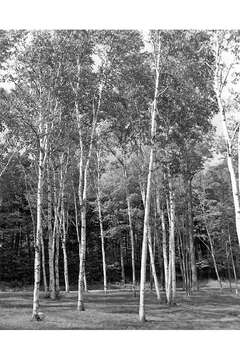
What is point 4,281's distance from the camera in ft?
92.5

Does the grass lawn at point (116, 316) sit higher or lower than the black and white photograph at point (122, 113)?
lower

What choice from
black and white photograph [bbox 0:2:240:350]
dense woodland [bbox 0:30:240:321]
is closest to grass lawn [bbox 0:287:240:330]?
black and white photograph [bbox 0:2:240:350]

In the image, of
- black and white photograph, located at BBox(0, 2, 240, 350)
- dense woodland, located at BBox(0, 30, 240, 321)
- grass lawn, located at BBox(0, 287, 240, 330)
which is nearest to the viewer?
grass lawn, located at BBox(0, 287, 240, 330)

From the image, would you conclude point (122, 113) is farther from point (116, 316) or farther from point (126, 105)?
point (116, 316)

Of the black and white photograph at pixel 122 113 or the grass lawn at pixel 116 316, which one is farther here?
the black and white photograph at pixel 122 113

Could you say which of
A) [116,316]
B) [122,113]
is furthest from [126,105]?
[116,316]

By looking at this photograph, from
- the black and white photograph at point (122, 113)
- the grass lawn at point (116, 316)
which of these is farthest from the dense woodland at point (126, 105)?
the grass lawn at point (116, 316)

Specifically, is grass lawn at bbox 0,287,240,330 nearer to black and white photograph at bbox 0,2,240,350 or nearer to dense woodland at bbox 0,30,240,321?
black and white photograph at bbox 0,2,240,350

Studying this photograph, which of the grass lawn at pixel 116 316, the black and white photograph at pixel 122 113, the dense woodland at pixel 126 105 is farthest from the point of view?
the dense woodland at pixel 126 105

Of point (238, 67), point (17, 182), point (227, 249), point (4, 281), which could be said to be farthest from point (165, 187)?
point (4, 281)

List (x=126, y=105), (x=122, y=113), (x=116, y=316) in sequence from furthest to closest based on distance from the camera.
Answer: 1. (x=122, y=113)
2. (x=126, y=105)
3. (x=116, y=316)

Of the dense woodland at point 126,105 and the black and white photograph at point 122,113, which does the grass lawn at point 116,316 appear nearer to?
the black and white photograph at point 122,113
